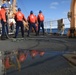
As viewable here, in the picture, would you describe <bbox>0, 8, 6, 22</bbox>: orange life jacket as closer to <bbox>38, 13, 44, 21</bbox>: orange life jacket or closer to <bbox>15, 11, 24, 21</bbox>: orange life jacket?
<bbox>15, 11, 24, 21</bbox>: orange life jacket

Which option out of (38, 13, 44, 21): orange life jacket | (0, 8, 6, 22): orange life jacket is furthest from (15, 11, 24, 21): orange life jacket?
(38, 13, 44, 21): orange life jacket

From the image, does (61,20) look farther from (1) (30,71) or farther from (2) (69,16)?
(1) (30,71)

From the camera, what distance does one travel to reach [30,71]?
25.0 feet

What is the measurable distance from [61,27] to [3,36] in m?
8.32

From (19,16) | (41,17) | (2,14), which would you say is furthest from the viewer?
(41,17)

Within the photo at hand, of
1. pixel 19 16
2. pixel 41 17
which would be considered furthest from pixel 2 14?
pixel 41 17

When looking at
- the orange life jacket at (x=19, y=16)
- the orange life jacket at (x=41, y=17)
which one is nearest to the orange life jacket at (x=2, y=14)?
the orange life jacket at (x=19, y=16)

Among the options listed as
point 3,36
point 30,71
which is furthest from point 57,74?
point 3,36

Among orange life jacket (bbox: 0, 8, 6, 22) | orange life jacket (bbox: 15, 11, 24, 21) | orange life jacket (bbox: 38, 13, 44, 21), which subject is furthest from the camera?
orange life jacket (bbox: 38, 13, 44, 21)

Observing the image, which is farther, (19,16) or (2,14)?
(19,16)

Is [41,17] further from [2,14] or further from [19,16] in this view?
[2,14]

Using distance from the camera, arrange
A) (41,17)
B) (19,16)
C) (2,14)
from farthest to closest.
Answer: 1. (41,17)
2. (19,16)
3. (2,14)

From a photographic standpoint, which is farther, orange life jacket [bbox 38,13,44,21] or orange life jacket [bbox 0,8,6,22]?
orange life jacket [bbox 38,13,44,21]

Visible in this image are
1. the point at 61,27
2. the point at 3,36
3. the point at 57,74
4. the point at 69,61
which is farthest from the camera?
the point at 61,27
